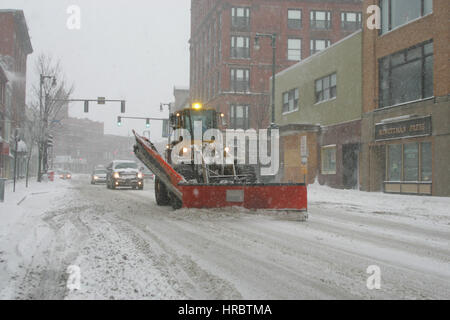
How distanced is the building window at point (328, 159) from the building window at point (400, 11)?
803cm

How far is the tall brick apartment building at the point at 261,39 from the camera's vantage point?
49219 millimetres

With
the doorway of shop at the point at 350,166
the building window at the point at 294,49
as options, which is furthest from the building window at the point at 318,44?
the doorway of shop at the point at 350,166

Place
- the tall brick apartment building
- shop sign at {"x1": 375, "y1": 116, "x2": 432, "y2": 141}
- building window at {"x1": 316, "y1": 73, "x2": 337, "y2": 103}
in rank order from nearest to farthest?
shop sign at {"x1": 375, "y1": 116, "x2": 432, "y2": 141}
building window at {"x1": 316, "y1": 73, "x2": 337, "y2": 103}
the tall brick apartment building

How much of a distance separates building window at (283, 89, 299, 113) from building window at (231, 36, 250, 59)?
17265 millimetres

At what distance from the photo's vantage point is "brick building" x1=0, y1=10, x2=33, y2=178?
1510 inches

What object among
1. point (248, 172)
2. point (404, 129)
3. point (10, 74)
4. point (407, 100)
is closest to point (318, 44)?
point (407, 100)

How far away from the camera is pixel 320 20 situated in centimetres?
5128

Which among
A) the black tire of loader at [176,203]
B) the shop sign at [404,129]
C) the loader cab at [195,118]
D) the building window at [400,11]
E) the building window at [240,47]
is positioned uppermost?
the building window at [240,47]

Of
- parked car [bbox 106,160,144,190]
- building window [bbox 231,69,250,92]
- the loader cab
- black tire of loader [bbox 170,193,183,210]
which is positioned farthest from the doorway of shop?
building window [bbox 231,69,250,92]

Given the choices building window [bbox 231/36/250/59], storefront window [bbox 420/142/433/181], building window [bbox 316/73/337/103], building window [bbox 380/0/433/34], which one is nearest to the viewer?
storefront window [bbox 420/142/433/181]

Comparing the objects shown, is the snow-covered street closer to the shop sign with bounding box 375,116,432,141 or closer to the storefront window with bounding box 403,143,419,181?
the shop sign with bounding box 375,116,432,141

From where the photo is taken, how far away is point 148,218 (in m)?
10.3

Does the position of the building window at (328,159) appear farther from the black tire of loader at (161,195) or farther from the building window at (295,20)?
the building window at (295,20)
